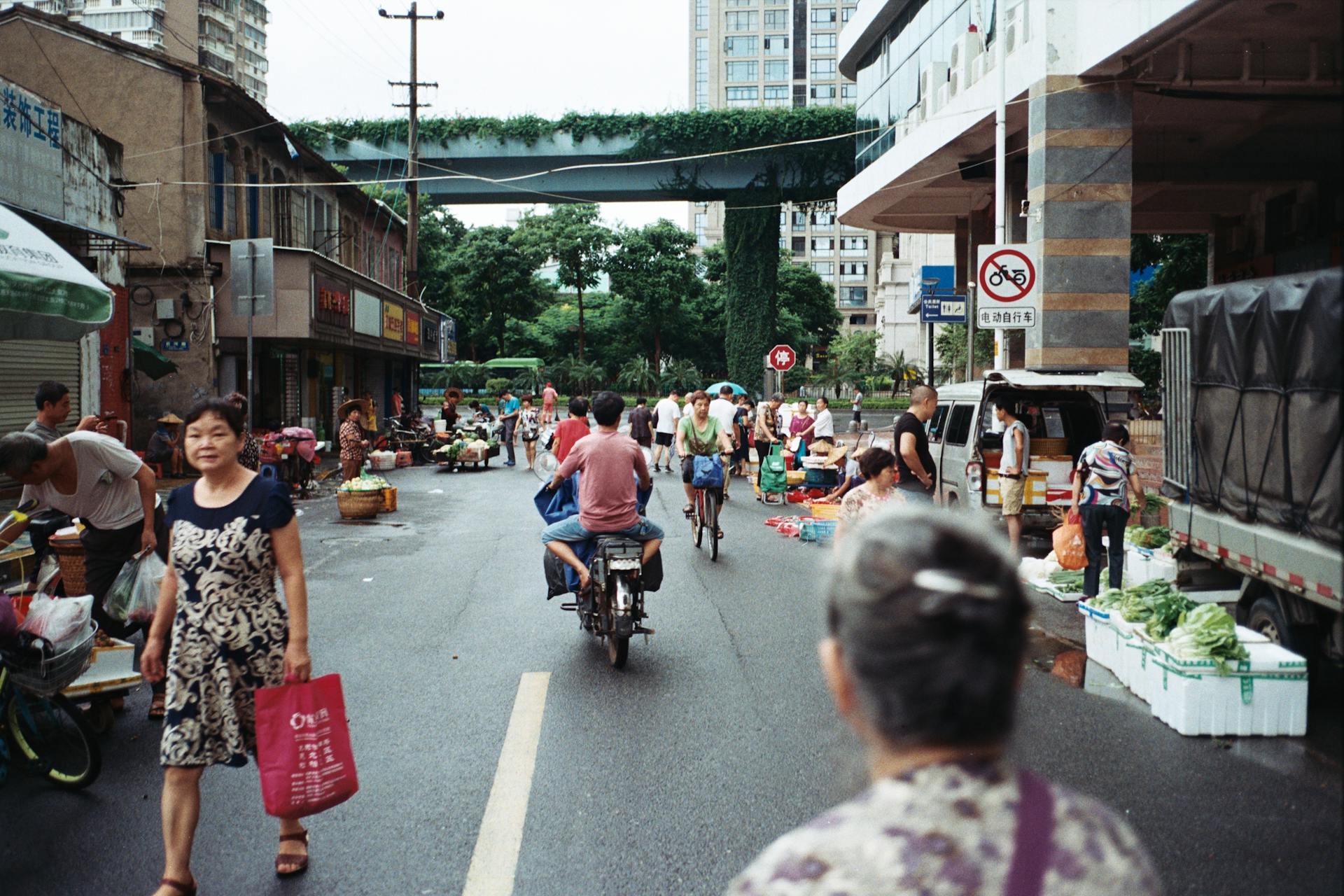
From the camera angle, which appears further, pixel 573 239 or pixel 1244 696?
pixel 573 239

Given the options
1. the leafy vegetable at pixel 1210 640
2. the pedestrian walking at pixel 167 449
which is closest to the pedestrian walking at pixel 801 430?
the pedestrian walking at pixel 167 449

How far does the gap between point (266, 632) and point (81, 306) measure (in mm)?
4883

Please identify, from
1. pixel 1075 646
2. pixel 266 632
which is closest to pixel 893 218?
pixel 1075 646

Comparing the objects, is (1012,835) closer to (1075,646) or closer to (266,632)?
(266,632)

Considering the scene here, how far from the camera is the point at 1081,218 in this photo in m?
17.3

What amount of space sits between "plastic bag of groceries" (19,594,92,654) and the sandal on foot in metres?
1.78

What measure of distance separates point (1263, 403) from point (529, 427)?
20.0 meters

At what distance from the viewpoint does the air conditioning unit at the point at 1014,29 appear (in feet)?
59.9

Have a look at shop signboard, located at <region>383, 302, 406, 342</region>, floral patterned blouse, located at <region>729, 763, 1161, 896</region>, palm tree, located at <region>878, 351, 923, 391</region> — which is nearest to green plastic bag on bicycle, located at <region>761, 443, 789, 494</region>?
floral patterned blouse, located at <region>729, 763, 1161, 896</region>

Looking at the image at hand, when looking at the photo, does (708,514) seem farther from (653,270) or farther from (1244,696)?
(653,270)

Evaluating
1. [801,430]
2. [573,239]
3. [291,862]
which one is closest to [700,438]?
[291,862]

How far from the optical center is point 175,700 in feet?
13.1

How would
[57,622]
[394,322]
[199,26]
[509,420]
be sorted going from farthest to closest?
[199,26] < [394,322] < [509,420] < [57,622]

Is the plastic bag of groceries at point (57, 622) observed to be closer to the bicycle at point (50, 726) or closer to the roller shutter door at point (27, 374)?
the bicycle at point (50, 726)
